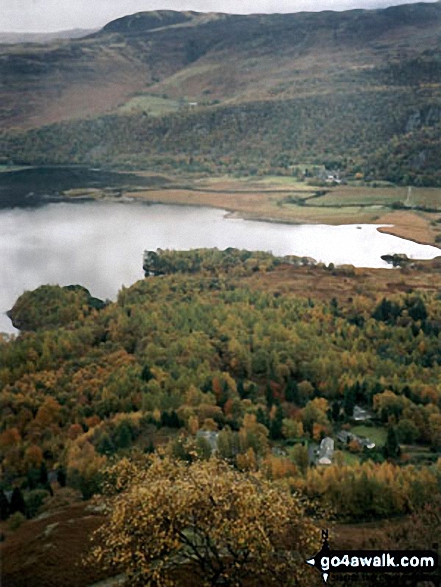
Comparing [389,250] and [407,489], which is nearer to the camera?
[407,489]

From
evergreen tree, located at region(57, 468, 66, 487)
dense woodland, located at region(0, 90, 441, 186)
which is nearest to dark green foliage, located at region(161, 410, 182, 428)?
evergreen tree, located at region(57, 468, 66, 487)

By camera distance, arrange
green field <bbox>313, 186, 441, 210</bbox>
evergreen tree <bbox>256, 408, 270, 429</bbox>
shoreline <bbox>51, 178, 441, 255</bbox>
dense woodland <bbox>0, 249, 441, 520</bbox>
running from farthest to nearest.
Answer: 1. green field <bbox>313, 186, 441, 210</bbox>
2. shoreline <bbox>51, 178, 441, 255</bbox>
3. evergreen tree <bbox>256, 408, 270, 429</bbox>
4. dense woodland <bbox>0, 249, 441, 520</bbox>

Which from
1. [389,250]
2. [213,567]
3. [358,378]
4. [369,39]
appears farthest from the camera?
[369,39]

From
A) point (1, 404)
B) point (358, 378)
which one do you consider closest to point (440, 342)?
point (358, 378)

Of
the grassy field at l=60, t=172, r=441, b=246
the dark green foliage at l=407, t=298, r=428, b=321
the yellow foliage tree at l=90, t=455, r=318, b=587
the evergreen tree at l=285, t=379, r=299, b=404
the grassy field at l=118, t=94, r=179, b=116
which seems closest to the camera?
the yellow foliage tree at l=90, t=455, r=318, b=587

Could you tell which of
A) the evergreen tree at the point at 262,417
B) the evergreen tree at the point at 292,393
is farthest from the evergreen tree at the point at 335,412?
the evergreen tree at the point at 262,417

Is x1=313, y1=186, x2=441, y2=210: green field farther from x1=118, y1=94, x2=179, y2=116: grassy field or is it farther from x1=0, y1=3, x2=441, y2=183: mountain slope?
x1=118, y1=94, x2=179, y2=116: grassy field

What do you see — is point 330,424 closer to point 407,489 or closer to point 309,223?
point 407,489
